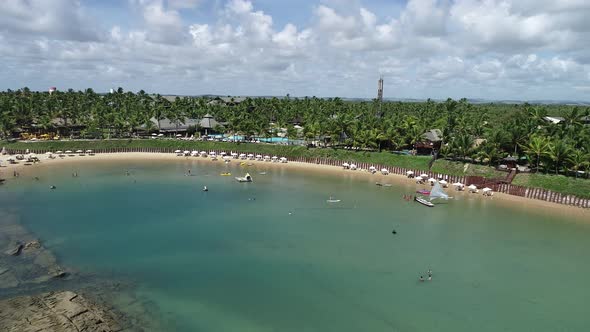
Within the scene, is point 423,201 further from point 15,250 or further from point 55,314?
point 15,250

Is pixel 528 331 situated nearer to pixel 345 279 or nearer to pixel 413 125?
pixel 345 279

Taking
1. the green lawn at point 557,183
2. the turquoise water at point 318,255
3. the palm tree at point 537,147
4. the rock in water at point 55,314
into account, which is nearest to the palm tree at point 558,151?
the palm tree at point 537,147

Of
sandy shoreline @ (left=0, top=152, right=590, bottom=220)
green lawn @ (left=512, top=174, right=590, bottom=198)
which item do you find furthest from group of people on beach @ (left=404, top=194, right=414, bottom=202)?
green lawn @ (left=512, top=174, right=590, bottom=198)

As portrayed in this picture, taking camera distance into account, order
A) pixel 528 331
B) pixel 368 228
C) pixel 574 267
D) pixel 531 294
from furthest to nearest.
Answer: pixel 368 228, pixel 574 267, pixel 531 294, pixel 528 331

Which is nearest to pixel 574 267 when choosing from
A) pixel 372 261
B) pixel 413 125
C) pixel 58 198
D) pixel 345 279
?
pixel 372 261

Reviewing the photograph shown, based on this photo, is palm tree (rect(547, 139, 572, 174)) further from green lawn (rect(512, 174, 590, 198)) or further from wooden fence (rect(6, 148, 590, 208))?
wooden fence (rect(6, 148, 590, 208))

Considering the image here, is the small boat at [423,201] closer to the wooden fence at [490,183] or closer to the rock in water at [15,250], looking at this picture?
the wooden fence at [490,183]
